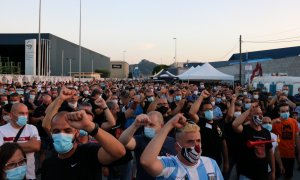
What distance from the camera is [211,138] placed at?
18.1ft

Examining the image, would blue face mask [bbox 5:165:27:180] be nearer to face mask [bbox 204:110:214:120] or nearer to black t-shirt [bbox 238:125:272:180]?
black t-shirt [bbox 238:125:272:180]

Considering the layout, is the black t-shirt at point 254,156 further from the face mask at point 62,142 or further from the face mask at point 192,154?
the face mask at point 62,142

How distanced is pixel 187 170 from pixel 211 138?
2708 mm

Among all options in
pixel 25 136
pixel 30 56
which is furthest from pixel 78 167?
pixel 30 56

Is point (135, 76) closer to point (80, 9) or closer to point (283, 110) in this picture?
point (80, 9)

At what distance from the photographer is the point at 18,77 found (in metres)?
24.8

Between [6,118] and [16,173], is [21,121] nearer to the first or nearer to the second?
[6,118]

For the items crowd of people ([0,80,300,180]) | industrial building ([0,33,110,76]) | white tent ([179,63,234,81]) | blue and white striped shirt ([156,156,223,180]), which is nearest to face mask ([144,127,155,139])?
crowd of people ([0,80,300,180])

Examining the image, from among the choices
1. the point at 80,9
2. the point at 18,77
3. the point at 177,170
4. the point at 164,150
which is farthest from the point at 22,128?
the point at 80,9

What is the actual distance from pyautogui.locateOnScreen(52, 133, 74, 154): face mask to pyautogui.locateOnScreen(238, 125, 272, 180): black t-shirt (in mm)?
2798

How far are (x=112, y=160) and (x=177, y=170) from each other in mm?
580

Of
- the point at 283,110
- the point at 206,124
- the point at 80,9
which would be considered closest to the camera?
the point at 206,124

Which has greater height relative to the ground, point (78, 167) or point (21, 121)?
point (21, 121)

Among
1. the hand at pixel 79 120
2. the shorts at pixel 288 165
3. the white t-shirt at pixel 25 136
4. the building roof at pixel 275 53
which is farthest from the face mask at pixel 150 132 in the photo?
the building roof at pixel 275 53
